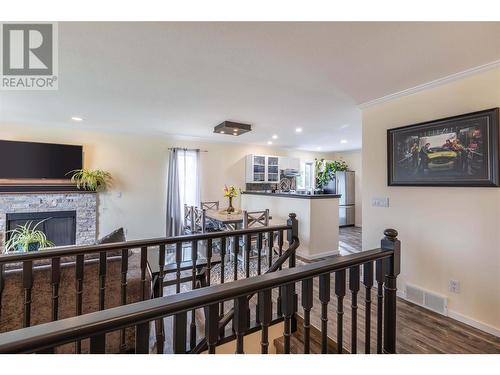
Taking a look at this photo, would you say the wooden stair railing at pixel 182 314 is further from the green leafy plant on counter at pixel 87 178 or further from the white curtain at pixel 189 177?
the white curtain at pixel 189 177

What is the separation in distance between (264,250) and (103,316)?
11.8 ft

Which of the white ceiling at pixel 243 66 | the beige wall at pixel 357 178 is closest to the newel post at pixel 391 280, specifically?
the white ceiling at pixel 243 66

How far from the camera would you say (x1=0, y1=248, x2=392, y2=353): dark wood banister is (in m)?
0.61

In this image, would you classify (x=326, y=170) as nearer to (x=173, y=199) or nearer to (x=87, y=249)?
(x=173, y=199)

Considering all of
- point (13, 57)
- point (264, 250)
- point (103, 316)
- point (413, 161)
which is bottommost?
point (264, 250)

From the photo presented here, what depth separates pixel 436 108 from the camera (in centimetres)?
241

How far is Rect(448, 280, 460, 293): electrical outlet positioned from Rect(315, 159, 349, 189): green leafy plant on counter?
14.2 ft

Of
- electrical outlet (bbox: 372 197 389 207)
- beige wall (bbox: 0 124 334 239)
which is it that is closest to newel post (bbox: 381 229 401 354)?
electrical outlet (bbox: 372 197 389 207)

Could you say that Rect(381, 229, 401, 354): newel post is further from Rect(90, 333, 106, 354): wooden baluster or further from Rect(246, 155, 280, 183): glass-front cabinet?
Rect(246, 155, 280, 183): glass-front cabinet

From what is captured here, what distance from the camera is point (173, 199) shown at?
502 cm

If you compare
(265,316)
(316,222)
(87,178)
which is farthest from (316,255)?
(87,178)

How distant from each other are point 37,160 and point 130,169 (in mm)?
1409

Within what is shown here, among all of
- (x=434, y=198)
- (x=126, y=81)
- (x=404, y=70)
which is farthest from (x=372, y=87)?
(x=126, y=81)
